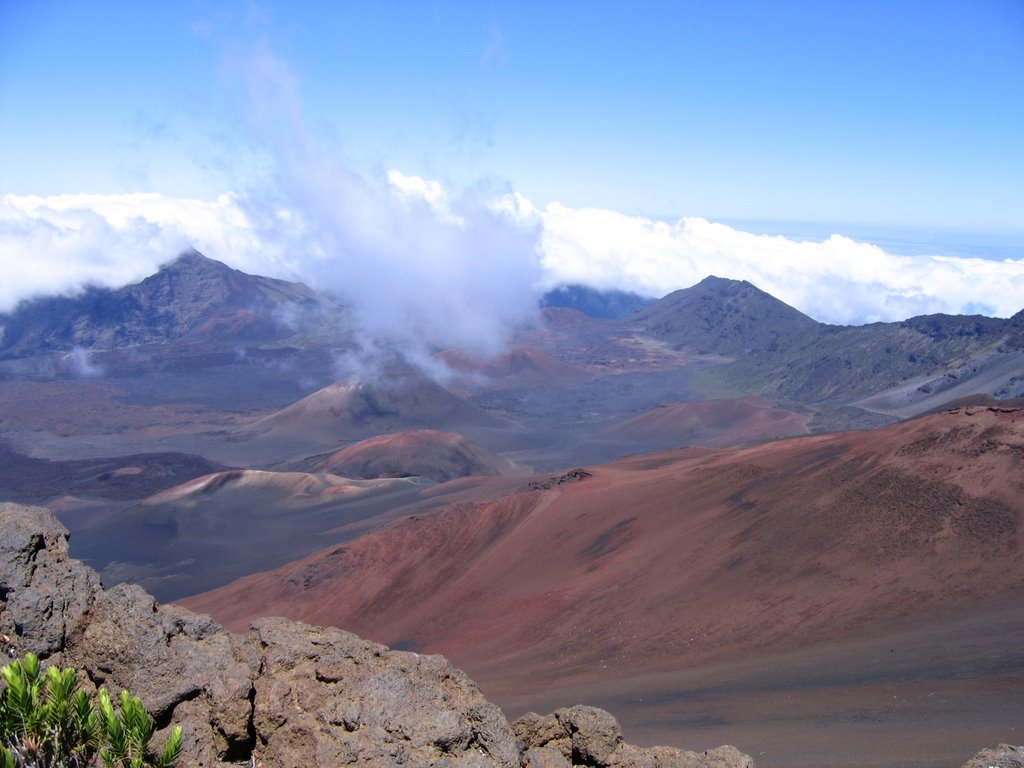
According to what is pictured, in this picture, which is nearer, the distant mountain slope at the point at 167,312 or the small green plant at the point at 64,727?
the small green plant at the point at 64,727

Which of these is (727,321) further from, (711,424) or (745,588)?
(745,588)

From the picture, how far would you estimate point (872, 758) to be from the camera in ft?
42.8

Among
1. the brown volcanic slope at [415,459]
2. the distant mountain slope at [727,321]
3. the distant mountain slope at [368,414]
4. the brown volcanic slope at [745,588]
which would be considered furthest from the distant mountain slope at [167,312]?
the brown volcanic slope at [745,588]

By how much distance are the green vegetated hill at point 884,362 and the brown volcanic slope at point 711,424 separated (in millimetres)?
14550

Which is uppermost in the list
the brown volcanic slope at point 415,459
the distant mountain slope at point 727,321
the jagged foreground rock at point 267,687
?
the distant mountain slope at point 727,321

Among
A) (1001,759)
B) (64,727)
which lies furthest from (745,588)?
(64,727)

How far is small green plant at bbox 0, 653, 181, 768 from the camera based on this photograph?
5840 mm

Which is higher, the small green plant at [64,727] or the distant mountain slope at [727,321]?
the distant mountain slope at [727,321]

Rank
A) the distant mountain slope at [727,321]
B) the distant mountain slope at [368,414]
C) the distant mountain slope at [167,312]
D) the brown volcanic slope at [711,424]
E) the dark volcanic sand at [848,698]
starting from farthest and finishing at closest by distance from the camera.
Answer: the distant mountain slope at [727,321] → the distant mountain slope at [167,312] → the distant mountain slope at [368,414] → the brown volcanic slope at [711,424] → the dark volcanic sand at [848,698]

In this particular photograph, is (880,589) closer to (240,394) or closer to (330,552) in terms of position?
(330,552)

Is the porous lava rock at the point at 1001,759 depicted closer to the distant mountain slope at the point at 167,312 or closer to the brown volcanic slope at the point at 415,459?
the brown volcanic slope at the point at 415,459

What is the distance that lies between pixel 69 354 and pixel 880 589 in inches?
5821

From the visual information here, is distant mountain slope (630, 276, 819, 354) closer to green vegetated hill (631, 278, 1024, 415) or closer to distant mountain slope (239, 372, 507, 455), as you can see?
green vegetated hill (631, 278, 1024, 415)

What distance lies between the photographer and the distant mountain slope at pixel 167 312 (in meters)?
155
